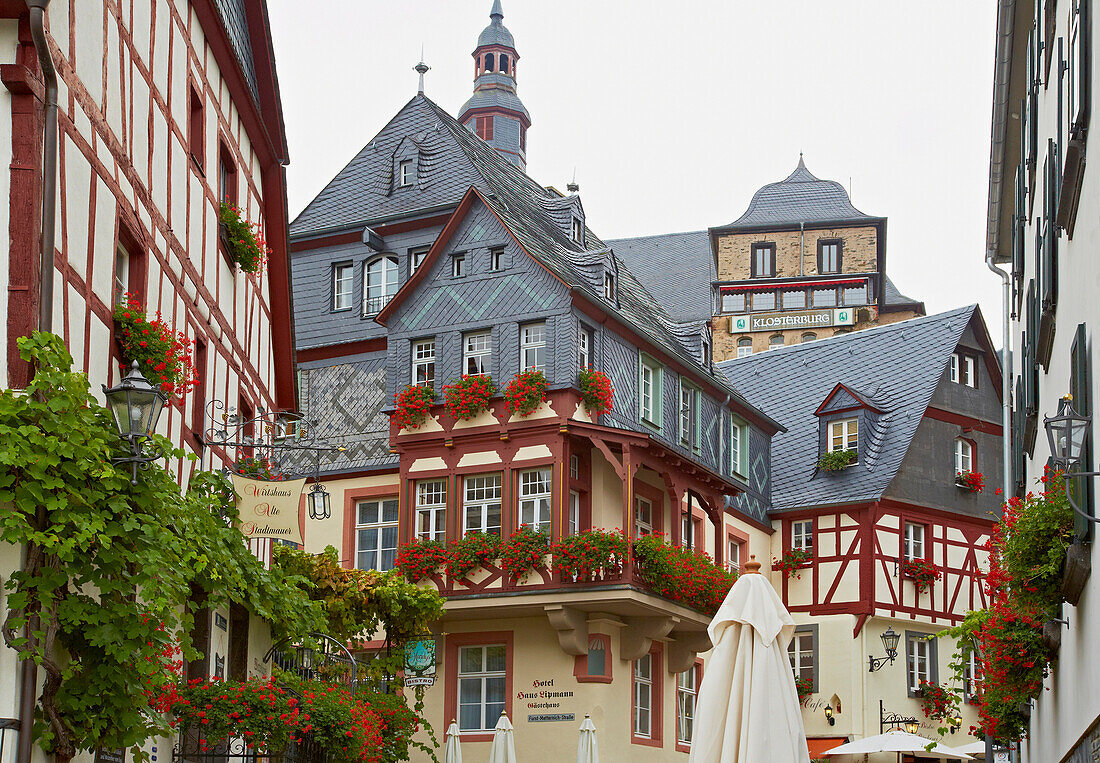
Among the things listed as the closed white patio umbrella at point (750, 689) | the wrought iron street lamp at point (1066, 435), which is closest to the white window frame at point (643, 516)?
the closed white patio umbrella at point (750, 689)

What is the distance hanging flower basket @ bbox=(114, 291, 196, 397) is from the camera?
1215 centimetres

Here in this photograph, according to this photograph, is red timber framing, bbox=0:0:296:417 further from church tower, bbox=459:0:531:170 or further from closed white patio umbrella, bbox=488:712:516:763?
church tower, bbox=459:0:531:170

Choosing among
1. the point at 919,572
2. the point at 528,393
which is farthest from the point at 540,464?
the point at 919,572

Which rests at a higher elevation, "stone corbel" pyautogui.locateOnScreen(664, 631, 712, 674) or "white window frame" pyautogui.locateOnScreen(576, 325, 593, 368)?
"white window frame" pyautogui.locateOnScreen(576, 325, 593, 368)

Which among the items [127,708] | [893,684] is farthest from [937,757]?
[127,708]

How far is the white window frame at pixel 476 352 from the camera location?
26234 millimetres

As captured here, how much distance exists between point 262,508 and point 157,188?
9.98ft

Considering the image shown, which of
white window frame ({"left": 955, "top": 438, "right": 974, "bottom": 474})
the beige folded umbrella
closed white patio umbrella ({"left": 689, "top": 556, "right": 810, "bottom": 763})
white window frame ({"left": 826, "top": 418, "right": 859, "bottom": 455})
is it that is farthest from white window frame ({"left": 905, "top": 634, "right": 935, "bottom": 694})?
closed white patio umbrella ({"left": 689, "top": 556, "right": 810, "bottom": 763})

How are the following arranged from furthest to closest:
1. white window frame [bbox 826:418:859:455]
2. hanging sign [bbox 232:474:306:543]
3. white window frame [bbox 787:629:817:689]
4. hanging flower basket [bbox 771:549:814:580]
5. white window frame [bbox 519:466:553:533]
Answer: white window frame [bbox 826:418:859:455]
hanging flower basket [bbox 771:549:814:580]
white window frame [bbox 787:629:817:689]
white window frame [bbox 519:466:553:533]
hanging sign [bbox 232:474:306:543]

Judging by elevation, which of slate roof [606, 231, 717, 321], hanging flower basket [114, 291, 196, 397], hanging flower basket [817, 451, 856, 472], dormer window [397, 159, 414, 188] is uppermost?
slate roof [606, 231, 717, 321]

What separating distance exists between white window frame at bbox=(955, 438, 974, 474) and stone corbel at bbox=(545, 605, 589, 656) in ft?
39.5

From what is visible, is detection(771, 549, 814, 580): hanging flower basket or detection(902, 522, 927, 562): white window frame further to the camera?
detection(771, 549, 814, 580): hanging flower basket

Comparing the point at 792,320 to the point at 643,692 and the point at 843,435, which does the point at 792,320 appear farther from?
the point at 643,692

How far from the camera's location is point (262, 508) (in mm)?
14273
